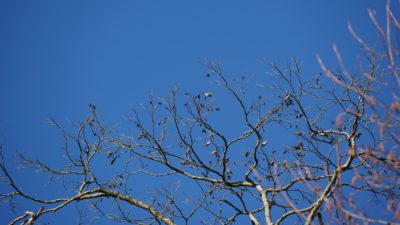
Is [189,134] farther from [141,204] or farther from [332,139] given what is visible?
[332,139]

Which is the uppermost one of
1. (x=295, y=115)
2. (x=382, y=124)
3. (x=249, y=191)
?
(x=295, y=115)

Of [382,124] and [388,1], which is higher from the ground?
[388,1]

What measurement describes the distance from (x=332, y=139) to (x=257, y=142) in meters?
1.63

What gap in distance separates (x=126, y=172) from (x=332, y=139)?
4.56 m

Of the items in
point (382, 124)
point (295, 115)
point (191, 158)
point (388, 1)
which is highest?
point (295, 115)

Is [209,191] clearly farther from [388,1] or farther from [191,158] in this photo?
[388,1]

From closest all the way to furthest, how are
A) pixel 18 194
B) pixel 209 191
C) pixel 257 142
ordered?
pixel 257 142
pixel 18 194
pixel 209 191

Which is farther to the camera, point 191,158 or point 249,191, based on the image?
point 249,191

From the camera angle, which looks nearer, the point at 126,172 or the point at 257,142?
the point at 257,142

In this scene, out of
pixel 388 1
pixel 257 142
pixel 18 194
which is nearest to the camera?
pixel 388 1

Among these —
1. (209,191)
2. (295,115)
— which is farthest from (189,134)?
(295,115)

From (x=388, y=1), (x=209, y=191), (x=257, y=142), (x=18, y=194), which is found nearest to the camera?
(x=388, y=1)

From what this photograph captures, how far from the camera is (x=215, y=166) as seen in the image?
6.93 metres

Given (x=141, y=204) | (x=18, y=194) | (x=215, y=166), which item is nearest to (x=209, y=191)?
(x=215, y=166)
